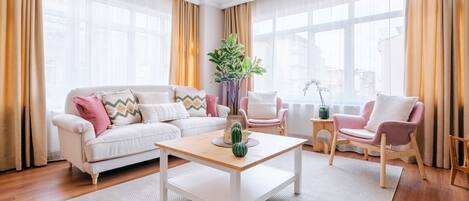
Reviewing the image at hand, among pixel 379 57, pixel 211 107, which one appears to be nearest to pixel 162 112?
pixel 211 107

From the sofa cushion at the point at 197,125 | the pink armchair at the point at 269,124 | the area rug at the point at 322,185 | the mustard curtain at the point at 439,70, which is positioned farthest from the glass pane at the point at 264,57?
the mustard curtain at the point at 439,70

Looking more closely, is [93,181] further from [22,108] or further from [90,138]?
[22,108]

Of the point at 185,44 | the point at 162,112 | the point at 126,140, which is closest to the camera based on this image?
the point at 126,140

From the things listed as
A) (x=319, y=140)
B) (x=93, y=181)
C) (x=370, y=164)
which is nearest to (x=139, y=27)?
(x=93, y=181)

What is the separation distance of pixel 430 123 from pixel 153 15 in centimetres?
405

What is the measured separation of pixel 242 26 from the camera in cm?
472

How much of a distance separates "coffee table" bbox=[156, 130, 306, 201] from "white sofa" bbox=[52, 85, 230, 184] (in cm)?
75

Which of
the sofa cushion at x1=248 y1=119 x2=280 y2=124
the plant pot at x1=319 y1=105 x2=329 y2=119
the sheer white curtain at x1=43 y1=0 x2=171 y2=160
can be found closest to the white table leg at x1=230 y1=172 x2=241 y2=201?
the sofa cushion at x1=248 y1=119 x2=280 y2=124

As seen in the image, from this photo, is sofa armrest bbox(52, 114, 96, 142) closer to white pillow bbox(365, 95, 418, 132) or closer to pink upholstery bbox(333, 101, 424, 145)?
pink upholstery bbox(333, 101, 424, 145)

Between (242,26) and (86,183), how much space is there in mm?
3517

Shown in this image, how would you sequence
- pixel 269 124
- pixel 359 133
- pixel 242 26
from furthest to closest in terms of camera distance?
pixel 242 26
pixel 269 124
pixel 359 133

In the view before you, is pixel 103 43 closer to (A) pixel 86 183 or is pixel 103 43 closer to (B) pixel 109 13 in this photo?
(B) pixel 109 13

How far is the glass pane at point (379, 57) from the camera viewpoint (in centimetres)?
328

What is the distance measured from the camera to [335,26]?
375cm
